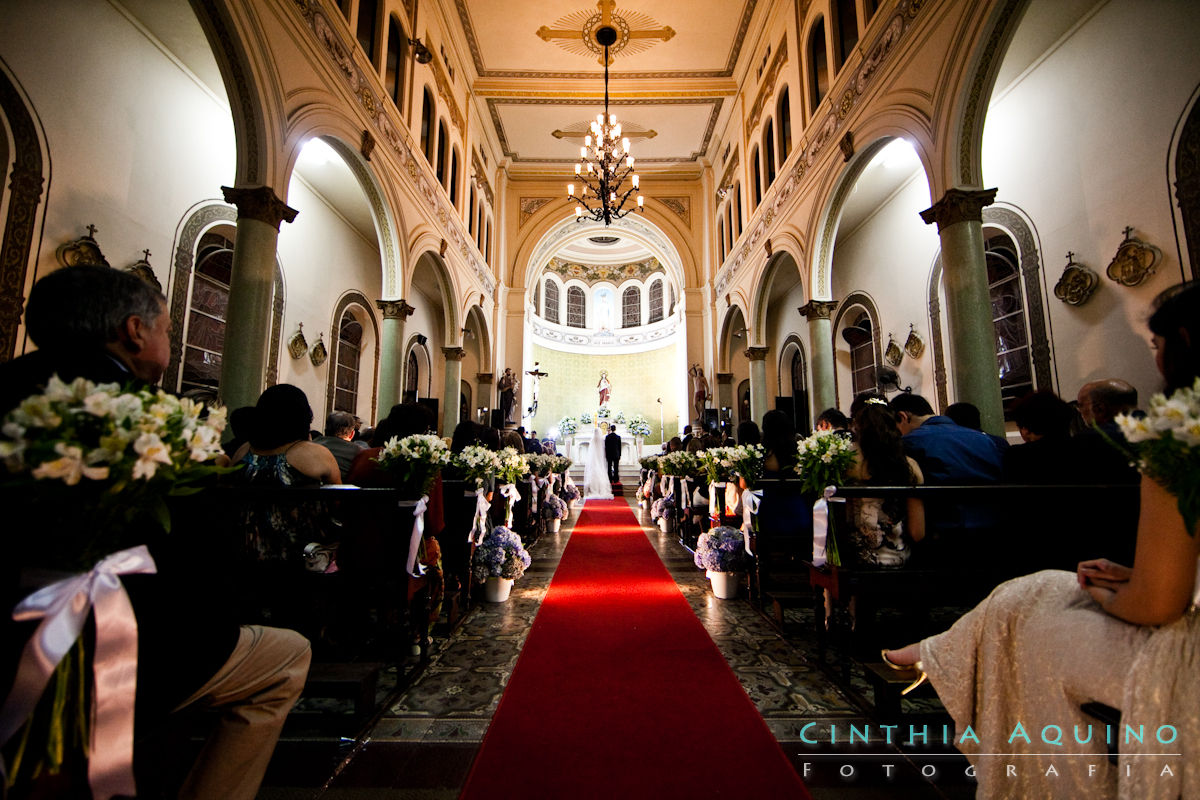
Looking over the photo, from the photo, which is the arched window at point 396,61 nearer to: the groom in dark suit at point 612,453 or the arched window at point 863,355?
the groom in dark suit at point 612,453

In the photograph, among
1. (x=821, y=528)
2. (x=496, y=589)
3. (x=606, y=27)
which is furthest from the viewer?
(x=606, y=27)

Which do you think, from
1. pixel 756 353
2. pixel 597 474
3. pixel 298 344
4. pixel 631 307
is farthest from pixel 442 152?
pixel 631 307

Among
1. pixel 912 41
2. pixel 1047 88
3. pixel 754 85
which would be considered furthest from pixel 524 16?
pixel 1047 88

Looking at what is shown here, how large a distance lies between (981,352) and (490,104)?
1171 cm

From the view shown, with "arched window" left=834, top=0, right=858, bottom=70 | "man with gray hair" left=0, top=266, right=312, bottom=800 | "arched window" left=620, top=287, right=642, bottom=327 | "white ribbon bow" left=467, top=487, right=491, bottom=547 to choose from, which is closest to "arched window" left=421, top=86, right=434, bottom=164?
"arched window" left=834, top=0, right=858, bottom=70

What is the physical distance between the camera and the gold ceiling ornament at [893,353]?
9.27 metres

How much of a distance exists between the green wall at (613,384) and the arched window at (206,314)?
12096mm

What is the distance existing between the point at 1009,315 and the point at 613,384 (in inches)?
579

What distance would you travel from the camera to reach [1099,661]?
1196mm

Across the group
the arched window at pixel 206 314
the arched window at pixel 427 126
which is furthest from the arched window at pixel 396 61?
the arched window at pixel 206 314

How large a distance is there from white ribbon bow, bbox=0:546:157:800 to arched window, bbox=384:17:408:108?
893cm

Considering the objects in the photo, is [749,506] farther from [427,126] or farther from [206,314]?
[427,126]

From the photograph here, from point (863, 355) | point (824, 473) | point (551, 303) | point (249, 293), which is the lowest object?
point (824, 473)

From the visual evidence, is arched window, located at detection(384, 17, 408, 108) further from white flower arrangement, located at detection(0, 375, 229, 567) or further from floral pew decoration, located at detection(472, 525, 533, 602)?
white flower arrangement, located at detection(0, 375, 229, 567)
